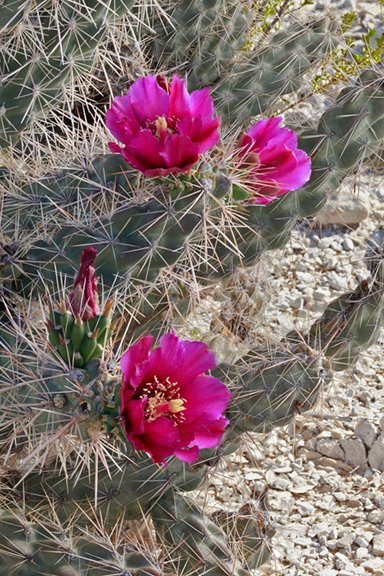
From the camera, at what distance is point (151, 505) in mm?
2232

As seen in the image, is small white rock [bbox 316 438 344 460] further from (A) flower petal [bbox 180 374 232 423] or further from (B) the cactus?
(A) flower petal [bbox 180 374 232 423]

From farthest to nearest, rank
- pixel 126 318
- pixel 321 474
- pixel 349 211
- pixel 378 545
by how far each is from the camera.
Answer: pixel 349 211
pixel 321 474
pixel 378 545
pixel 126 318

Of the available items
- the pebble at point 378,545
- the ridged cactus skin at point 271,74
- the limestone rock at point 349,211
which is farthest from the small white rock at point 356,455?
the limestone rock at point 349,211

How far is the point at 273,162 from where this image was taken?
2.06 metres

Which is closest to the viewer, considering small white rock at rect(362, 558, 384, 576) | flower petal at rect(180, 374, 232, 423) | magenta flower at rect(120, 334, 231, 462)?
magenta flower at rect(120, 334, 231, 462)

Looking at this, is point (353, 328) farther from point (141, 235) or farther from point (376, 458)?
point (376, 458)

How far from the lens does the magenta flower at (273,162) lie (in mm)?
2039

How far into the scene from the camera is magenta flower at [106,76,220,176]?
1.88 metres

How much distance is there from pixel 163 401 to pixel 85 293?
0.20 meters

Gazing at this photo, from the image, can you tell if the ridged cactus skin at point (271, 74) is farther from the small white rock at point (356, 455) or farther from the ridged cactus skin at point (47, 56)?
the small white rock at point (356, 455)

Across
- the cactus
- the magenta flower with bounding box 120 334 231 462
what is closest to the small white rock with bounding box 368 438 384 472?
the cactus

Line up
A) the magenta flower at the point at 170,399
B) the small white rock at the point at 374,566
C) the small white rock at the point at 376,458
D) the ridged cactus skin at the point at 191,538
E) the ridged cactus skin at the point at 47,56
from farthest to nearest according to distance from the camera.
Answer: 1. the small white rock at the point at 376,458
2. the small white rock at the point at 374,566
3. the ridged cactus skin at the point at 47,56
4. the ridged cactus skin at the point at 191,538
5. the magenta flower at the point at 170,399

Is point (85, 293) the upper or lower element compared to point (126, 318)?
upper

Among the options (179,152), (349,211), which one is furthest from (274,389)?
(349,211)
